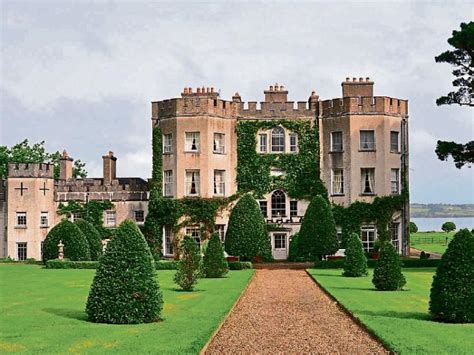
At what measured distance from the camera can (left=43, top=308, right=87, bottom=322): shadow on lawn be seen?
15.9 metres

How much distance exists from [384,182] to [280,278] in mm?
14964

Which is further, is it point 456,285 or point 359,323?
point 359,323

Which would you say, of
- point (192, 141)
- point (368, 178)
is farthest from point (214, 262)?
point (368, 178)

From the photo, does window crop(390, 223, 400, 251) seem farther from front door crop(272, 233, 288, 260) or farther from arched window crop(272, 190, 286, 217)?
arched window crop(272, 190, 286, 217)

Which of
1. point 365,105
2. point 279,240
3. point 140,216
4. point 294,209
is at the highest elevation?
point 365,105

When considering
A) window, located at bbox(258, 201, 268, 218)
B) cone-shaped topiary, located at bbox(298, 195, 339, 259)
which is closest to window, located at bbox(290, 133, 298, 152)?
window, located at bbox(258, 201, 268, 218)

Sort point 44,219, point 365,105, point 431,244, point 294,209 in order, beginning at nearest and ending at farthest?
point 365,105 → point 294,209 → point 44,219 → point 431,244

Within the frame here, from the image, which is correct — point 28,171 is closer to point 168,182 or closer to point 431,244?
point 168,182

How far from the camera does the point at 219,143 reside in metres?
44.0

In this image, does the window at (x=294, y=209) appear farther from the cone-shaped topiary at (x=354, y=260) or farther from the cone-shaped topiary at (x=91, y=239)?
the cone-shaped topiary at (x=354, y=260)

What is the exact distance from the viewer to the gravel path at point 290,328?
1284 cm

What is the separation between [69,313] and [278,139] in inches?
1152

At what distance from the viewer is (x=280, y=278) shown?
2977 cm

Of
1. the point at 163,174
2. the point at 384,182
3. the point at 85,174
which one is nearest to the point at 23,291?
the point at 163,174
